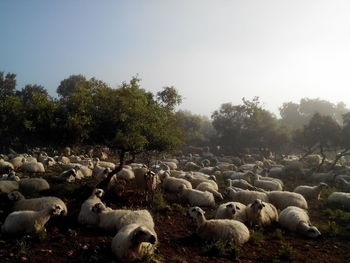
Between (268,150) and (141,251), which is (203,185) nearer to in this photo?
(141,251)

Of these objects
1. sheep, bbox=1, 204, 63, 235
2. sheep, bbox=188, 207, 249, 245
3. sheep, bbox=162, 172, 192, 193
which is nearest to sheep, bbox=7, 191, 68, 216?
sheep, bbox=1, 204, 63, 235

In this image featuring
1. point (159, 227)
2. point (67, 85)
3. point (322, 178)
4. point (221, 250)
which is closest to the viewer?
point (221, 250)

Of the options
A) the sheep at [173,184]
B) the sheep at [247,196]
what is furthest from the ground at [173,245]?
the sheep at [173,184]

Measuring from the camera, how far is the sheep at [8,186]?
15.9 meters

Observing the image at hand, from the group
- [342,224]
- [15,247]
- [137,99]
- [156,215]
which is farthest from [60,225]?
[342,224]

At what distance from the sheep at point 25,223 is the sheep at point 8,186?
5.05 m

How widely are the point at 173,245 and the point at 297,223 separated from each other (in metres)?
5.45

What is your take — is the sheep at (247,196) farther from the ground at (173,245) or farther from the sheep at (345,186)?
the sheep at (345,186)

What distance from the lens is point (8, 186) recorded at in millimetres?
16312

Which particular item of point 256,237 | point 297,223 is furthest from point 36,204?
point 297,223

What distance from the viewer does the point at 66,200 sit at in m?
15.3

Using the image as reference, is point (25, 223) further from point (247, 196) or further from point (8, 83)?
point (8, 83)

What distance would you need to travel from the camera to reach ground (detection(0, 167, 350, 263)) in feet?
31.7

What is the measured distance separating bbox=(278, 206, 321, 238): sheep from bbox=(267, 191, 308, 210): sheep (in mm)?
2827
